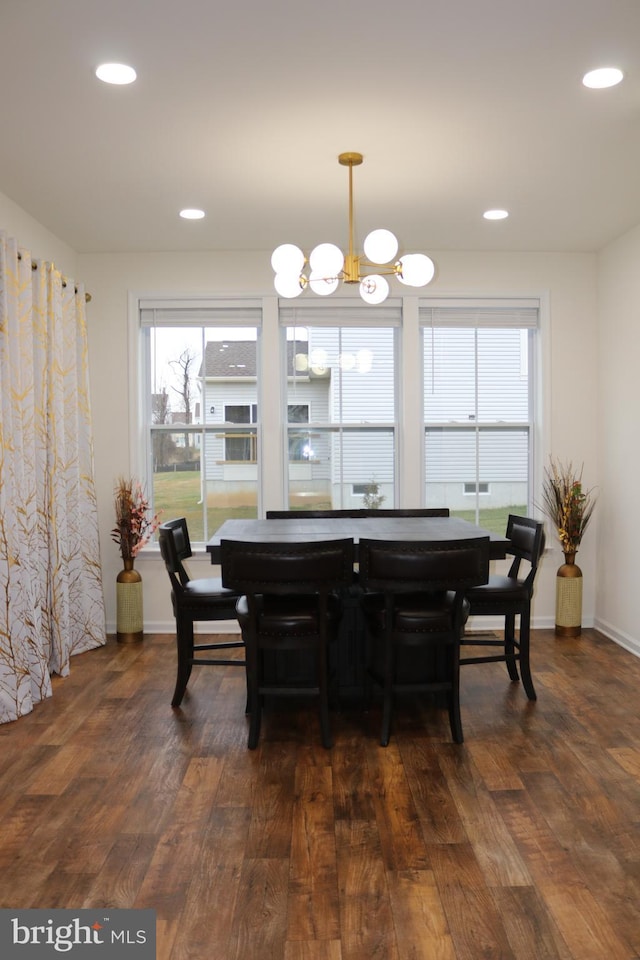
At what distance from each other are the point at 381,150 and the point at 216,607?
238cm

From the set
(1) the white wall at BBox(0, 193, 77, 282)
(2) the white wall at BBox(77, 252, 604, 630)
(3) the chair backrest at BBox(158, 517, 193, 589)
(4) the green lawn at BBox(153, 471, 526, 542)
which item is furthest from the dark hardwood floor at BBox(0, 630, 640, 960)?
(1) the white wall at BBox(0, 193, 77, 282)

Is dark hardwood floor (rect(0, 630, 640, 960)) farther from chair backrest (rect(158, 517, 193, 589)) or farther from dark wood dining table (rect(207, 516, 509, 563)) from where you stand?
dark wood dining table (rect(207, 516, 509, 563))

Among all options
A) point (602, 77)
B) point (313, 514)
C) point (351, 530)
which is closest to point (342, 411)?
point (313, 514)

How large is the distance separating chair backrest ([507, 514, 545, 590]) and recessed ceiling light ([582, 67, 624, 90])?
80.9 inches

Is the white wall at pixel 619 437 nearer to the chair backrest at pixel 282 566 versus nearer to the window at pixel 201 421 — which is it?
the window at pixel 201 421

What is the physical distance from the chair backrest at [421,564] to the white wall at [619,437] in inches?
88.3

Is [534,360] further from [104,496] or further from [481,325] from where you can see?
[104,496]

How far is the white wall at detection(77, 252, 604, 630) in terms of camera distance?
5.84 m

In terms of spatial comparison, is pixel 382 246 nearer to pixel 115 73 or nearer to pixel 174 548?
pixel 115 73

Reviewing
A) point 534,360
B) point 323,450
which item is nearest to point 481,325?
point 534,360

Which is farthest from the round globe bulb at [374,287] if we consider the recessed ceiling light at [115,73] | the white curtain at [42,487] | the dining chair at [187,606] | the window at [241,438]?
the window at [241,438]

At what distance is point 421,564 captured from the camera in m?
3.42

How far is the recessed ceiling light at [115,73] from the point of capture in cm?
301

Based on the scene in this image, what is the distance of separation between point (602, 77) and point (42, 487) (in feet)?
11.4
